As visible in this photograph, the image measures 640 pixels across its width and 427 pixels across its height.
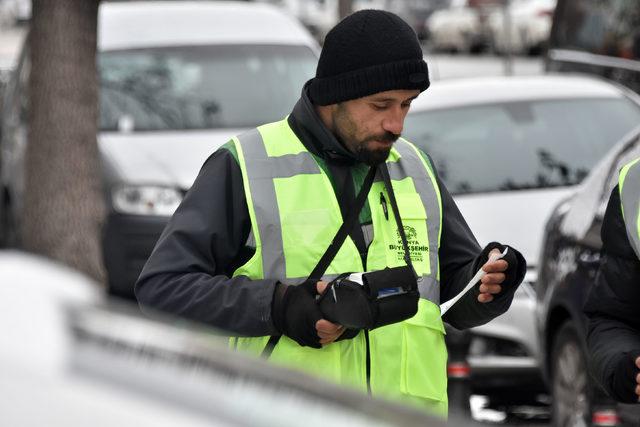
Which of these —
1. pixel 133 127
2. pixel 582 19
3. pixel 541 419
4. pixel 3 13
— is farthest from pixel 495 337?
pixel 3 13

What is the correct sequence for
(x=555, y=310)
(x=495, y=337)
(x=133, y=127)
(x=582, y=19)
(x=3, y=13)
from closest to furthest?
(x=555, y=310) < (x=495, y=337) < (x=133, y=127) < (x=582, y=19) < (x=3, y=13)

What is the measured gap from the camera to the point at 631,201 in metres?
3.80

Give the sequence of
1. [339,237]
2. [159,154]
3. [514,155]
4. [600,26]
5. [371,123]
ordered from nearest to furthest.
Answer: [339,237], [371,123], [514,155], [159,154], [600,26]

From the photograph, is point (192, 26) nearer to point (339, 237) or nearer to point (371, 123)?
point (371, 123)

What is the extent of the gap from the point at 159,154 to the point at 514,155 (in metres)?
2.08

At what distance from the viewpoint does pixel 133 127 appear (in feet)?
32.1

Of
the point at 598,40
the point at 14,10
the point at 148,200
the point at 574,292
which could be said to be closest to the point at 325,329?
the point at 574,292

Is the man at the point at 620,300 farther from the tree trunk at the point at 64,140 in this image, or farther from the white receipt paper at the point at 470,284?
the tree trunk at the point at 64,140

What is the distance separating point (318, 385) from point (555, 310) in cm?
466

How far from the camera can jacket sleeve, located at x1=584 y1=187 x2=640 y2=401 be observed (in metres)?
3.82

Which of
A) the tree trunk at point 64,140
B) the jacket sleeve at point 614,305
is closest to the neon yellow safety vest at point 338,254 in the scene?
the jacket sleeve at point 614,305

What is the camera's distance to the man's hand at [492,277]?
362cm

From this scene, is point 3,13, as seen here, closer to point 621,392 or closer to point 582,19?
point 582,19

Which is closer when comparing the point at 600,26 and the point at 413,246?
the point at 413,246
